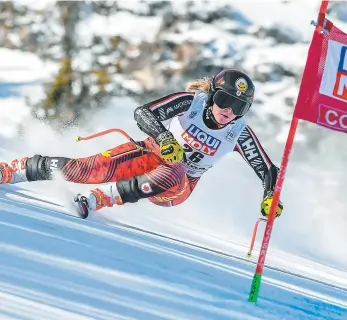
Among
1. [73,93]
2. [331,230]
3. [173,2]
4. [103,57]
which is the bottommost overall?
[331,230]

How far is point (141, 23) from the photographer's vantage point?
88.1 feet

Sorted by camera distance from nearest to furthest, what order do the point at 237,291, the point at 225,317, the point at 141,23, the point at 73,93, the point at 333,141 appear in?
1. the point at 225,317
2. the point at 237,291
3. the point at 333,141
4. the point at 73,93
5. the point at 141,23

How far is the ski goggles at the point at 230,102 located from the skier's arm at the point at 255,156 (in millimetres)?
316

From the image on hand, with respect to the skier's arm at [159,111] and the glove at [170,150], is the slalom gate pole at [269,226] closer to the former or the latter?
the glove at [170,150]

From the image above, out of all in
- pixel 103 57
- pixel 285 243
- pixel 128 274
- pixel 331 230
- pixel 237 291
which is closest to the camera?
pixel 128 274

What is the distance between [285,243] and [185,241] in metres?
2.85

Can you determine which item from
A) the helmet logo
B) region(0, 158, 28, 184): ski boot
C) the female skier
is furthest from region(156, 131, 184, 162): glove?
region(0, 158, 28, 184): ski boot

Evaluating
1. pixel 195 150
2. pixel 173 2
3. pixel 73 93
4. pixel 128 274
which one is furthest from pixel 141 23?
pixel 128 274

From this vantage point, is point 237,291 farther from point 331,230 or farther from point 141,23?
point 141,23

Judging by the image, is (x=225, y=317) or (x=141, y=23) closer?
(x=225, y=317)

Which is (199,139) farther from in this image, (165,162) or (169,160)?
(169,160)

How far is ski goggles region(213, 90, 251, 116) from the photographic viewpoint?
4.05 metres

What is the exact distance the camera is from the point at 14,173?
4.29 meters

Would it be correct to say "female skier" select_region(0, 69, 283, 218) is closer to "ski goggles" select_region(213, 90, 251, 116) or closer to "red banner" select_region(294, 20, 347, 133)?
"ski goggles" select_region(213, 90, 251, 116)
